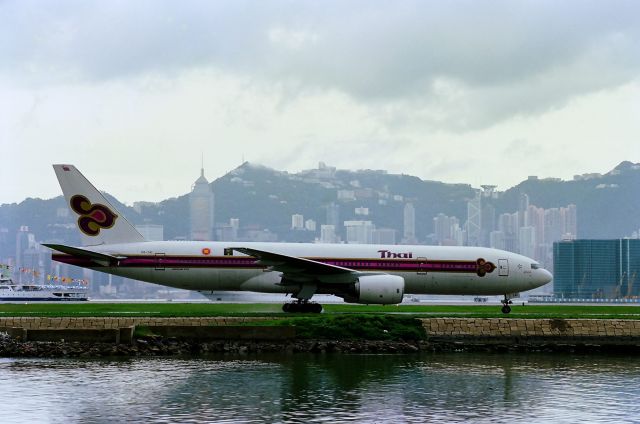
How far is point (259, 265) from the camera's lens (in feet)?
156

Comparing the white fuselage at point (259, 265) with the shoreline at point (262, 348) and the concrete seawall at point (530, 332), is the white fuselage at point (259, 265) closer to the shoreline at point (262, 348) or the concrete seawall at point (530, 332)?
the concrete seawall at point (530, 332)

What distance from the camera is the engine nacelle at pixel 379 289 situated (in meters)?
45.5

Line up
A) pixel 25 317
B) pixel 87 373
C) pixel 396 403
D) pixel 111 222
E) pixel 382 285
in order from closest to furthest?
pixel 396 403 → pixel 87 373 → pixel 25 317 → pixel 382 285 → pixel 111 222

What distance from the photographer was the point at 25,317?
39031mm

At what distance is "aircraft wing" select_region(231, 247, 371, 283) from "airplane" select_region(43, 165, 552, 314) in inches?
1.9

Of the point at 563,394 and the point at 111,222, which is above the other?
the point at 111,222

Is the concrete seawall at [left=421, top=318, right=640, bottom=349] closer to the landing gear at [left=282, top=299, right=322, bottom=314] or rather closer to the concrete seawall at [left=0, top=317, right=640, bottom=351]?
the concrete seawall at [left=0, top=317, right=640, bottom=351]

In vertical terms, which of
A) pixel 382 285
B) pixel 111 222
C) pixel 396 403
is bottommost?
pixel 396 403

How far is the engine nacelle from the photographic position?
45.5 m

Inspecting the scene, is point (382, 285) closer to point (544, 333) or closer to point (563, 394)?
point (544, 333)

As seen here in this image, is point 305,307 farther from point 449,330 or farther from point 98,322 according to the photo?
point 98,322

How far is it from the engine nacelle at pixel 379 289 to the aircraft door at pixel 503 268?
767 cm

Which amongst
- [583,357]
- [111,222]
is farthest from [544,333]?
[111,222]

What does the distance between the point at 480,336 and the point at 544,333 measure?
8.84ft
